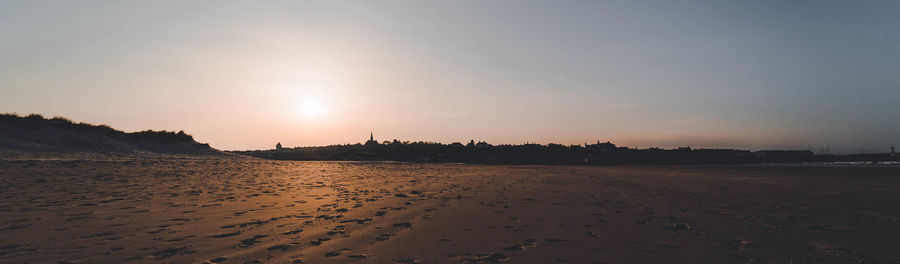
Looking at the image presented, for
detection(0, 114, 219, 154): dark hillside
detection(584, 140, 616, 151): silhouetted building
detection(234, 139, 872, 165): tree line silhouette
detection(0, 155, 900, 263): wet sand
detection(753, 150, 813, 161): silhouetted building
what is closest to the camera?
detection(0, 155, 900, 263): wet sand

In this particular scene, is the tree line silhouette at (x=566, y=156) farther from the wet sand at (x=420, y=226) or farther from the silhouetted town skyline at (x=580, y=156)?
the wet sand at (x=420, y=226)

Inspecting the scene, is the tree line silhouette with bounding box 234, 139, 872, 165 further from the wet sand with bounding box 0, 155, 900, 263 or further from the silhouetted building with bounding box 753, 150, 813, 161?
the wet sand with bounding box 0, 155, 900, 263

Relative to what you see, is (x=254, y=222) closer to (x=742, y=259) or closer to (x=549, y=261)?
(x=549, y=261)

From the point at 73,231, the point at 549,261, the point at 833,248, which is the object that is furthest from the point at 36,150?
the point at 833,248

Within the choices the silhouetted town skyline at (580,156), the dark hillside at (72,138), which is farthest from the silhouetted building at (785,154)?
the dark hillside at (72,138)

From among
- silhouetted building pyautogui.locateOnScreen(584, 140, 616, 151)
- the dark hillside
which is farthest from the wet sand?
silhouetted building pyautogui.locateOnScreen(584, 140, 616, 151)

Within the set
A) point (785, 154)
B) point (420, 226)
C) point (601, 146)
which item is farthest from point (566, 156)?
point (420, 226)

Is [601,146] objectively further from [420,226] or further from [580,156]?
[420,226]

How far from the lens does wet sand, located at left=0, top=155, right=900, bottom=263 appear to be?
478cm

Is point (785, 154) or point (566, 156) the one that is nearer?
point (566, 156)

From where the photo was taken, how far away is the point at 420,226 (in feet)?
21.3

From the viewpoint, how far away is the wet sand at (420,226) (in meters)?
4.78

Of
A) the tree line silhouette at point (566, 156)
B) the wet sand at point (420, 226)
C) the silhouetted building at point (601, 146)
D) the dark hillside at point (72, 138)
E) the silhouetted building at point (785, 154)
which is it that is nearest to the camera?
the wet sand at point (420, 226)

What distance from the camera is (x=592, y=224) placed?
6.82 metres
